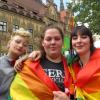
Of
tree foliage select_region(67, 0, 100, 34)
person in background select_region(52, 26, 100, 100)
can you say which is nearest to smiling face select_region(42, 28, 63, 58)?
person in background select_region(52, 26, 100, 100)

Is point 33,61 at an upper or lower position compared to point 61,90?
upper

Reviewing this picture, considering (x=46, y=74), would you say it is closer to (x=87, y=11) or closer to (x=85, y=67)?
(x=85, y=67)

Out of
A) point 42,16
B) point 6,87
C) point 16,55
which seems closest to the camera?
point 6,87

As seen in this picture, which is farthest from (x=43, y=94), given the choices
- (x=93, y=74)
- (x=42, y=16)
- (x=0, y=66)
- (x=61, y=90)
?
(x=42, y=16)

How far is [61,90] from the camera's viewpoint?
3.97 metres

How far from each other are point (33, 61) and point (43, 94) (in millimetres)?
356

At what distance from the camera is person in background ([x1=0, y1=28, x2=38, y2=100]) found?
450 centimetres

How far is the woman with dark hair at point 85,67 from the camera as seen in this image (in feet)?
12.5

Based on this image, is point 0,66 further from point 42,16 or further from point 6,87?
point 42,16

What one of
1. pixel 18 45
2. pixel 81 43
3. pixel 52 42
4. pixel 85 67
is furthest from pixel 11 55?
pixel 85 67

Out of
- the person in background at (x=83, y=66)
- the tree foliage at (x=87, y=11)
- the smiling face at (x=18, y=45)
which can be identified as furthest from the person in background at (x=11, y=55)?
the tree foliage at (x=87, y=11)

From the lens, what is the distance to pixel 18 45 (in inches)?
185

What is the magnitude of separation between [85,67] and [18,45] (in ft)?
3.65

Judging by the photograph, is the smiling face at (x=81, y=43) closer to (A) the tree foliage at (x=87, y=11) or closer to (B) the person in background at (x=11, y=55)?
(B) the person in background at (x=11, y=55)
